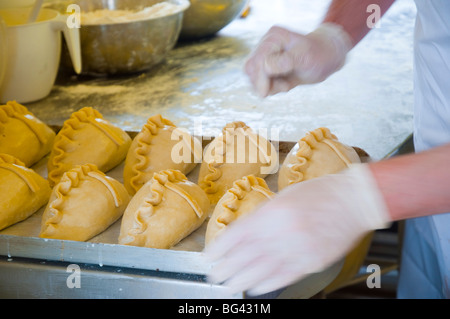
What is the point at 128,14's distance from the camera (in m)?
2.89

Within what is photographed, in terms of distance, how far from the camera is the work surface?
90.3 inches

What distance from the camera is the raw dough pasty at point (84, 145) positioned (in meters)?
1.99

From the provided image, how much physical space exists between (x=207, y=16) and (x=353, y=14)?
1.63 meters

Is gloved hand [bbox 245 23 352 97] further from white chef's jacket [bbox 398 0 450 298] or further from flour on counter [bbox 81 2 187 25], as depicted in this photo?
flour on counter [bbox 81 2 187 25]

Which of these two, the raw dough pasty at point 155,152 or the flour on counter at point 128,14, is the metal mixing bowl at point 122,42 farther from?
the raw dough pasty at point 155,152

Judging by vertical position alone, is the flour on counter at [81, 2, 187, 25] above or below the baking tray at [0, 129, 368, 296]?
above

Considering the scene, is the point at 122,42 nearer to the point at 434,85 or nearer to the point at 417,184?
the point at 434,85

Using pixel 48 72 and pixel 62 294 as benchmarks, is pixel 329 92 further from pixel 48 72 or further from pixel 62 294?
pixel 62 294

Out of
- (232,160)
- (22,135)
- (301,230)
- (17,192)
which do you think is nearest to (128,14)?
(22,135)

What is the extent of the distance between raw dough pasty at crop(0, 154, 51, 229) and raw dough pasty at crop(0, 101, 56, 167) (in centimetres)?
20

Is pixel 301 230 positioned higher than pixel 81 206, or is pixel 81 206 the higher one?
pixel 301 230

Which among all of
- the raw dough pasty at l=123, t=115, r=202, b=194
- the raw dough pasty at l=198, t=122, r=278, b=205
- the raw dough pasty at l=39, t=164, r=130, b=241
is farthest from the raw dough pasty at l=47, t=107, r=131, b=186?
the raw dough pasty at l=198, t=122, r=278, b=205

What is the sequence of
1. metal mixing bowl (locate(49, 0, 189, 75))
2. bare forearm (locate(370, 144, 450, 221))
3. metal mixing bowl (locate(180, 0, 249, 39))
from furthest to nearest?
metal mixing bowl (locate(180, 0, 249, 39)), metal mixing bowl (locate(49, 0, 189, 75)), bare forearm (locate(370, 144, 450, 221))
